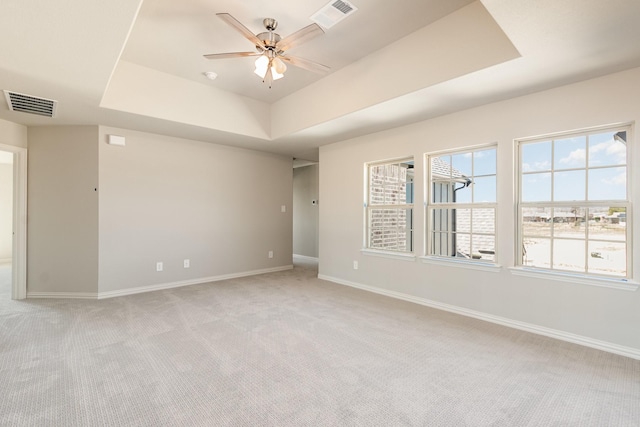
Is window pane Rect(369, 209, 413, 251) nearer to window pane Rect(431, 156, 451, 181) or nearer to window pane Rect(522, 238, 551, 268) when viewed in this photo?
window pane Rect(431, 156, 451, 181)

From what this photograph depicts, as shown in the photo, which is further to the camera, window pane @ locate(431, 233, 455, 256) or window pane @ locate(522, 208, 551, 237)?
window pane @ locate(431, 233, 455, 256)

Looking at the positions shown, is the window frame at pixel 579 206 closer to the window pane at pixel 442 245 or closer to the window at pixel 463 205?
the window at pixel 463 205

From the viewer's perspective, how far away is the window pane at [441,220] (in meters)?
3.92

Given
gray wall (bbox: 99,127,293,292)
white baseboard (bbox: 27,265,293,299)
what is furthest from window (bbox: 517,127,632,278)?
white baseboard (bbox: 27,265,293,299)

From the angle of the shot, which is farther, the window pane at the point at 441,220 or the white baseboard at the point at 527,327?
the window pane at the point at 441,220

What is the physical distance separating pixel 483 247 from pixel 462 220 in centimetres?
40

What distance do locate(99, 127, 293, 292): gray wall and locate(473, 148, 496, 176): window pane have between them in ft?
12.2

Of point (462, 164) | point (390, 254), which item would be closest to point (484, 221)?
point (462, 164)

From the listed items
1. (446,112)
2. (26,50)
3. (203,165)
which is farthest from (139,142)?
(446,112)

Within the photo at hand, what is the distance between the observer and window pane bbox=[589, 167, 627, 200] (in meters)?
2.67

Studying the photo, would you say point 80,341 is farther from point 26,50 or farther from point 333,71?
point 333,71

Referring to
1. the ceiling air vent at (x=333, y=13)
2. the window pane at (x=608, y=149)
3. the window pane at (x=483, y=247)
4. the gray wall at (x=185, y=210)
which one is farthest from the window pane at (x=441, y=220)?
the gray wall at (x=185, y=210)

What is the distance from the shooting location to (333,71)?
3758 mm

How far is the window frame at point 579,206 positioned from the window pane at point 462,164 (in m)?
0.54
